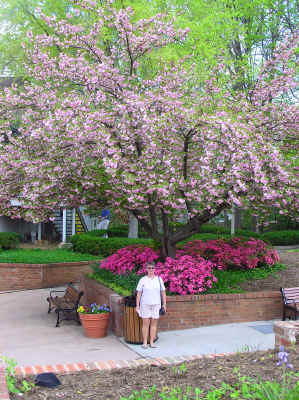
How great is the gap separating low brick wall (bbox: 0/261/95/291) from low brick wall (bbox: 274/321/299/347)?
9.41 metres

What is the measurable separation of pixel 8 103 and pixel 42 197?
7.42 feet

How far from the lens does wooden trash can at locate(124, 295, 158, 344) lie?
810cm

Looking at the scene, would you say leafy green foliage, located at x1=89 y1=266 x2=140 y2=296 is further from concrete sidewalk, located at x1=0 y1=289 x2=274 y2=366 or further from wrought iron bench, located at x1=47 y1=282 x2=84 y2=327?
concrete sidewalk, located at x1=0 y1=289 x2=274 y2=366

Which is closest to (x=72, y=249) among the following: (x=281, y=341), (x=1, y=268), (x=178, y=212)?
(x=1, y=268)

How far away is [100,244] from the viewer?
17.1m

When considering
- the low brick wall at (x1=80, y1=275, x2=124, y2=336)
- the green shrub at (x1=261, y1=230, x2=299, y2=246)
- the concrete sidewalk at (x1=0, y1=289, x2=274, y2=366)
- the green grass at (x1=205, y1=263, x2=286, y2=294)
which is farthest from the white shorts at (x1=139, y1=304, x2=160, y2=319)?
the green shrub at (x1=261, y1=230, x2=299, y2=246)

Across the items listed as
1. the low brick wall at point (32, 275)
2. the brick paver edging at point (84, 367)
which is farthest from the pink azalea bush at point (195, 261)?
the low brick wall at point (32, 275)

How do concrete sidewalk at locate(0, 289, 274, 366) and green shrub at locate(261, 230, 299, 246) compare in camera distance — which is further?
green shrub at locate(261, 230, 299, 246)

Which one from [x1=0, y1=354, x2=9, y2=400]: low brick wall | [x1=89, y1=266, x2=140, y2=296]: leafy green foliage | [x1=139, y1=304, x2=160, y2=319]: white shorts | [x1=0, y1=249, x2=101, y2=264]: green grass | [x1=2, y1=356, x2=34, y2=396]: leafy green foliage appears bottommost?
[x1=2, y1=356, x2=34, y2=396]: leafy green foliage

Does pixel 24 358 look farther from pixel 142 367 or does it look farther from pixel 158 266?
pixel 158 266

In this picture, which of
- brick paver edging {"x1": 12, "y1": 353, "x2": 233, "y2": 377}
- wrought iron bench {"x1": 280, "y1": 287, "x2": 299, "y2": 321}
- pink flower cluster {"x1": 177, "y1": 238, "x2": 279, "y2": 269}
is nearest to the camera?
brick paver edging {"x1": 12, "y1": 353, "x2": 233, "y2": 377}

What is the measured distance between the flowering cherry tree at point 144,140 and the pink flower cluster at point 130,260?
474 millimetres

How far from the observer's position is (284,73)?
397 inches

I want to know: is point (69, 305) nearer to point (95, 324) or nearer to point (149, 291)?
point (95, 324)
